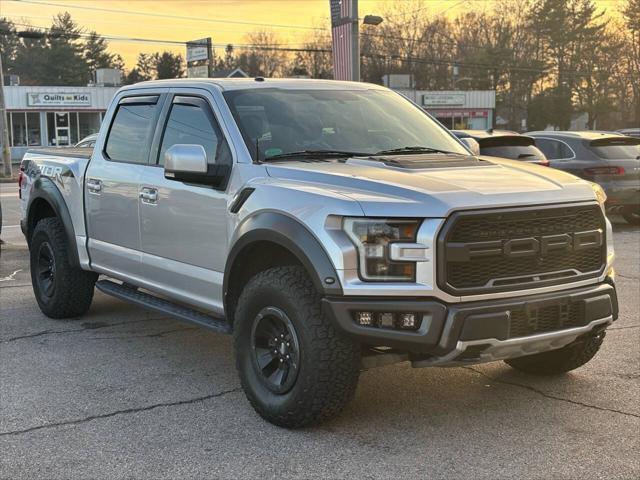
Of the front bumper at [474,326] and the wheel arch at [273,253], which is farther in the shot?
the wheel arch at [273,253]

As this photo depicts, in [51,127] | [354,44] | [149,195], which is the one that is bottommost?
[149,195]

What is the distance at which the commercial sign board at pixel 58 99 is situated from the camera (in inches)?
1698

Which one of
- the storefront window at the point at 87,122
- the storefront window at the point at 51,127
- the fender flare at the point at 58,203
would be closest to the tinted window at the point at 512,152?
the fender flare at the point at 58,203

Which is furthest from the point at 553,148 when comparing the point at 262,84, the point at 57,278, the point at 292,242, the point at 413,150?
the point at 292,242

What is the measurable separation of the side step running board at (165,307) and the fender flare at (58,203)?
40 centimetres

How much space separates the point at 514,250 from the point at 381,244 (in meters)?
0.68

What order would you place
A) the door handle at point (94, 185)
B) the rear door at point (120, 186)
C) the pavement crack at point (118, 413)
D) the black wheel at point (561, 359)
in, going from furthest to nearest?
the door handle at point (94, 185) → the rear door at point (120, 186) → the black wheel at point (561, 359) → the pavement crack at point (118, 413)

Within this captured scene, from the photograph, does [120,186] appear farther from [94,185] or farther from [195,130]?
[195,130]

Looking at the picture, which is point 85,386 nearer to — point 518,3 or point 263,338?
point 263,338

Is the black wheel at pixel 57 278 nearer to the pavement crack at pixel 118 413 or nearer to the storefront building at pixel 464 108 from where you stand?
the pavement crack at pixel 118 413

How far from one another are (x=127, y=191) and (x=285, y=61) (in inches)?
3516

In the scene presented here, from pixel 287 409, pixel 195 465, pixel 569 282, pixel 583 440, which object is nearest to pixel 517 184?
pixel 569 282

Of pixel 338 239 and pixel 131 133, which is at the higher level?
pixel 131 133

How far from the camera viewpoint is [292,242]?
12.7 ft
